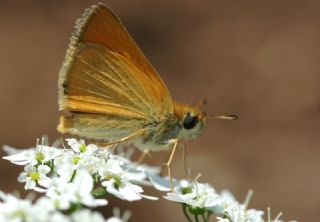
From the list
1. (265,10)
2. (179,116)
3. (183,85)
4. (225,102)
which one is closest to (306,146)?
(225,102)

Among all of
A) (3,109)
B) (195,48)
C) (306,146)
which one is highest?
(195,48)

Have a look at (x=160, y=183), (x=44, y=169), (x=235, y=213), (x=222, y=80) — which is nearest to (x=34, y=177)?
(x=44, y=169)

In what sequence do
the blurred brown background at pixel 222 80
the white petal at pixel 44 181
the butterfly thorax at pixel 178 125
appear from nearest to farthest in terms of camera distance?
the white petal at pixel 44 181
the butterfly thorax at pixel 178 125
the blurred brown background at pixel 222 80

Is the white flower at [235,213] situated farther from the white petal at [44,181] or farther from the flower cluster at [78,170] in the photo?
the white petal at [44,181]

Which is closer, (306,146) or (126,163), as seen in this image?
(126,163)

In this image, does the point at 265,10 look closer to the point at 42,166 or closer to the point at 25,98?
the point at 25,98

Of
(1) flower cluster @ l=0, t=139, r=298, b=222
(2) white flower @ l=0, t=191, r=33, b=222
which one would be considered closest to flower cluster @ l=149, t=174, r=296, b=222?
(1) flower cluster @ l=0, t=139, r=298, b=222

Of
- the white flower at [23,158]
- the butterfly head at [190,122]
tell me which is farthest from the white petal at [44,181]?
the butterfly head at [190,122]
